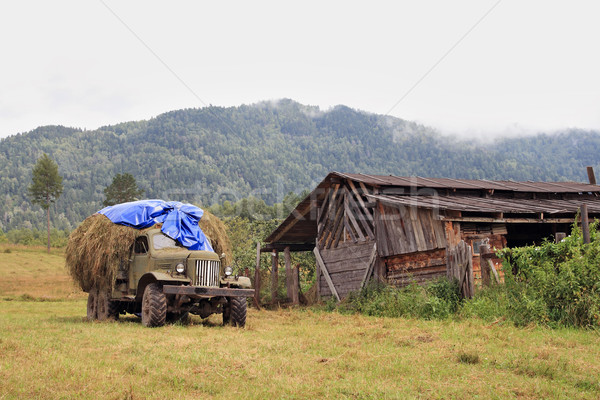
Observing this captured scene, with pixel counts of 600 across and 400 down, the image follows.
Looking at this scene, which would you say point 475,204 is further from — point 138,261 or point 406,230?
point 138,261

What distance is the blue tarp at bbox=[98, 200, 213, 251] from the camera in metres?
15.4

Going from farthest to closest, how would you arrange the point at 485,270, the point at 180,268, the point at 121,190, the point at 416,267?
the point at 121,190
the point at 416,267
the point at 180,268
the point at 485,270

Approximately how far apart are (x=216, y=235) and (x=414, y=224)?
6.23m

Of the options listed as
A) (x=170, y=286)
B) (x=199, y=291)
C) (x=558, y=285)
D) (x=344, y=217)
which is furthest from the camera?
(x=344, y=217)

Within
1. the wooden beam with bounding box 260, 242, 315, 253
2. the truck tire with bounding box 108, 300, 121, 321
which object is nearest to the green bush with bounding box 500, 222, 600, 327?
the truck tire with bounding box 108, 300, 121, 321

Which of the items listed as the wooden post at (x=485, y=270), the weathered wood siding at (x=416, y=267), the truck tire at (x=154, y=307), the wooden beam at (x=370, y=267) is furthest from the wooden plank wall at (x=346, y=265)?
the truck tire at (x=154, y=307)

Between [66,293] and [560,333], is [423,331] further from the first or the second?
[66,293]

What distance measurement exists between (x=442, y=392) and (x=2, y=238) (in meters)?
95.4

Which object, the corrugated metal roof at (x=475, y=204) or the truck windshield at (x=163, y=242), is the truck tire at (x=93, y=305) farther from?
the corrugated metal roof at (x=475, y=204)

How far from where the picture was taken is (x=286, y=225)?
23797 millimetres

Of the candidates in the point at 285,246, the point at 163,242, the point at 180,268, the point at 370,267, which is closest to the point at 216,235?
the point at 163,242

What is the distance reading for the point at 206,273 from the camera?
1423 centimetres

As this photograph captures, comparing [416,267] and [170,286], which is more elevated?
[416,267]

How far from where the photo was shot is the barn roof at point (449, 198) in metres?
A: 17.5
